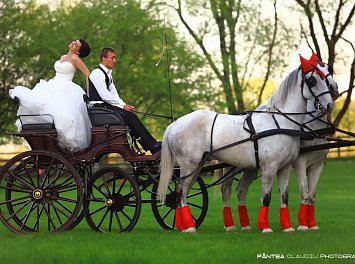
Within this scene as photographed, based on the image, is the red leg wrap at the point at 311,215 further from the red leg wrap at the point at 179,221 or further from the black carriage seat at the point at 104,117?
the black carriage seat at the point at 104,117

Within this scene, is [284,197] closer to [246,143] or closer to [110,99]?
[246,143]

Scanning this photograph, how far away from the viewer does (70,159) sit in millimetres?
12727

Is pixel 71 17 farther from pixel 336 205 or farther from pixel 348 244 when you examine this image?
pixel 348 244

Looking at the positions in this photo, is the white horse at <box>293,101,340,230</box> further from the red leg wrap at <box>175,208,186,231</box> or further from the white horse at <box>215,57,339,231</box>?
the red leg wrap at <box>175,208,186,231</box>

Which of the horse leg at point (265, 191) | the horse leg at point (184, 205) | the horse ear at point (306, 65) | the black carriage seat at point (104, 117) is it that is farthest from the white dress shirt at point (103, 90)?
the horse ear at point (306, 65)

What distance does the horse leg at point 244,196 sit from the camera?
1310 centimetres

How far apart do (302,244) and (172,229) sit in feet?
9.24

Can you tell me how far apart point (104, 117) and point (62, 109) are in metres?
0.60

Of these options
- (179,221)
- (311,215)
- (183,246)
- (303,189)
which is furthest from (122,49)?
(183,246)

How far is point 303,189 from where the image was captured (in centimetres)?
1278

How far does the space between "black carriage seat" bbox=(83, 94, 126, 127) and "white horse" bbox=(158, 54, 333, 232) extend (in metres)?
0.71

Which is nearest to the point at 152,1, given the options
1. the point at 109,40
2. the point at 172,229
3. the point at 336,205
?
the point at 109,40

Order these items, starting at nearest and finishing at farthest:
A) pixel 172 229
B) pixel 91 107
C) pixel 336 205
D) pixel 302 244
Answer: pixel 302 244
pixel 91 107
pixel 172 229
pixel 336 205

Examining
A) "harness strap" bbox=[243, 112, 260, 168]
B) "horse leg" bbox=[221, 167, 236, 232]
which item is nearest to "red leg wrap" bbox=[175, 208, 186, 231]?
"horse leg" bbox=[221, 167, 236, 232]
